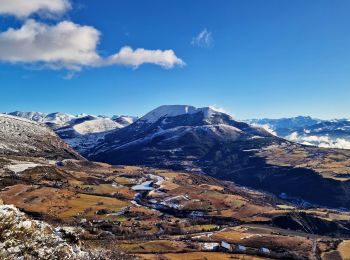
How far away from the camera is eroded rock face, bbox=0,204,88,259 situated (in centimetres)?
6832

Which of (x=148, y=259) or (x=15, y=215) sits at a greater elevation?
(x=15, y=215)

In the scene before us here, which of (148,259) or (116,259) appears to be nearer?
(116,259)

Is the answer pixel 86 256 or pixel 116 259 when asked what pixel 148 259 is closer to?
pixel 116 259

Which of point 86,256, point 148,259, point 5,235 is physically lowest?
point 148,259

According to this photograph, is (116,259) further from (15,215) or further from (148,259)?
(15,215)

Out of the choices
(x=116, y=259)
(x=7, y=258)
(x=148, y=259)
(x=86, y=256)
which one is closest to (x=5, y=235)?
(x=7, y=258)

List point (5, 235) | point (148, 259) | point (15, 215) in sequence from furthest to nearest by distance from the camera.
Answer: point (148, 259)
point (15, 215)
point (5, 235)

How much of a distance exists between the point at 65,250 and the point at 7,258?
9712mm

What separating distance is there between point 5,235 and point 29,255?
543 centimetres

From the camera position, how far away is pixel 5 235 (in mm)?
70562

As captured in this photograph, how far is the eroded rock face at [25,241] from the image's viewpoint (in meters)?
68.3

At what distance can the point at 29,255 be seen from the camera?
68438 millimetres

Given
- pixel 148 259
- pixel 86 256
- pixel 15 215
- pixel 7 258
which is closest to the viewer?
pixel 7 258

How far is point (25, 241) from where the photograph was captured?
7119cm
